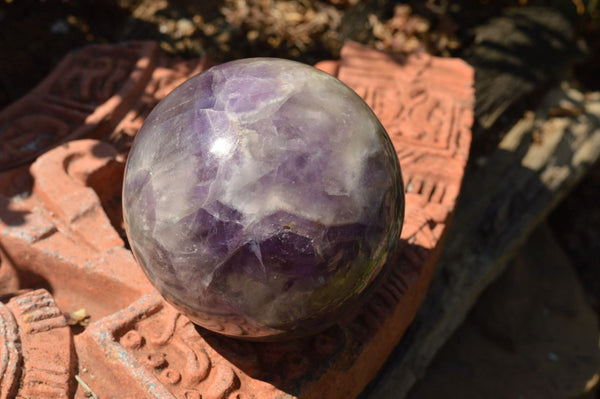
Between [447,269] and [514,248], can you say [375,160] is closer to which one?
[447,269]

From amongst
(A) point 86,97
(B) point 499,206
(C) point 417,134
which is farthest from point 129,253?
(B) point 499,206

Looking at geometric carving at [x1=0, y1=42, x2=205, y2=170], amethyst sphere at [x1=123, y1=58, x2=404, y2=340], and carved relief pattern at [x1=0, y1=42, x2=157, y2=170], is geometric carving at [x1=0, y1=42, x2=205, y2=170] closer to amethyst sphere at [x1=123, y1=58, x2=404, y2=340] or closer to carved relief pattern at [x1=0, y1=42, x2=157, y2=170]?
carved relief pattern at [x1=0, y1=42, x2=157, y2=170]

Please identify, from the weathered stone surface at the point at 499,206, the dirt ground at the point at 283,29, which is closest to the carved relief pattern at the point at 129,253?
the weathered stone surface at the point at 499,206

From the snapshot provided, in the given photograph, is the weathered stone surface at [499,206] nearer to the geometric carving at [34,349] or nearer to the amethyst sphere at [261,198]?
the amethyst sphere at [261,198]

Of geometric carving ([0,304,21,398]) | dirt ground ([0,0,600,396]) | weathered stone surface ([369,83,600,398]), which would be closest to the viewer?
geometric carving ([0,304,21,398])

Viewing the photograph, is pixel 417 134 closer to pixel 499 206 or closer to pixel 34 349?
pixel 499 206

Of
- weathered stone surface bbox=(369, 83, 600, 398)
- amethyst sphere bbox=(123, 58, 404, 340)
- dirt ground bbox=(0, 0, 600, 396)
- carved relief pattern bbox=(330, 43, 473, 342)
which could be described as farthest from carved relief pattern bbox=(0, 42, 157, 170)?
weathered stone surface bbox=(369, 83, 600, 398)

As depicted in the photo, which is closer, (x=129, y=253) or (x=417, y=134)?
(x=129, y=253)
